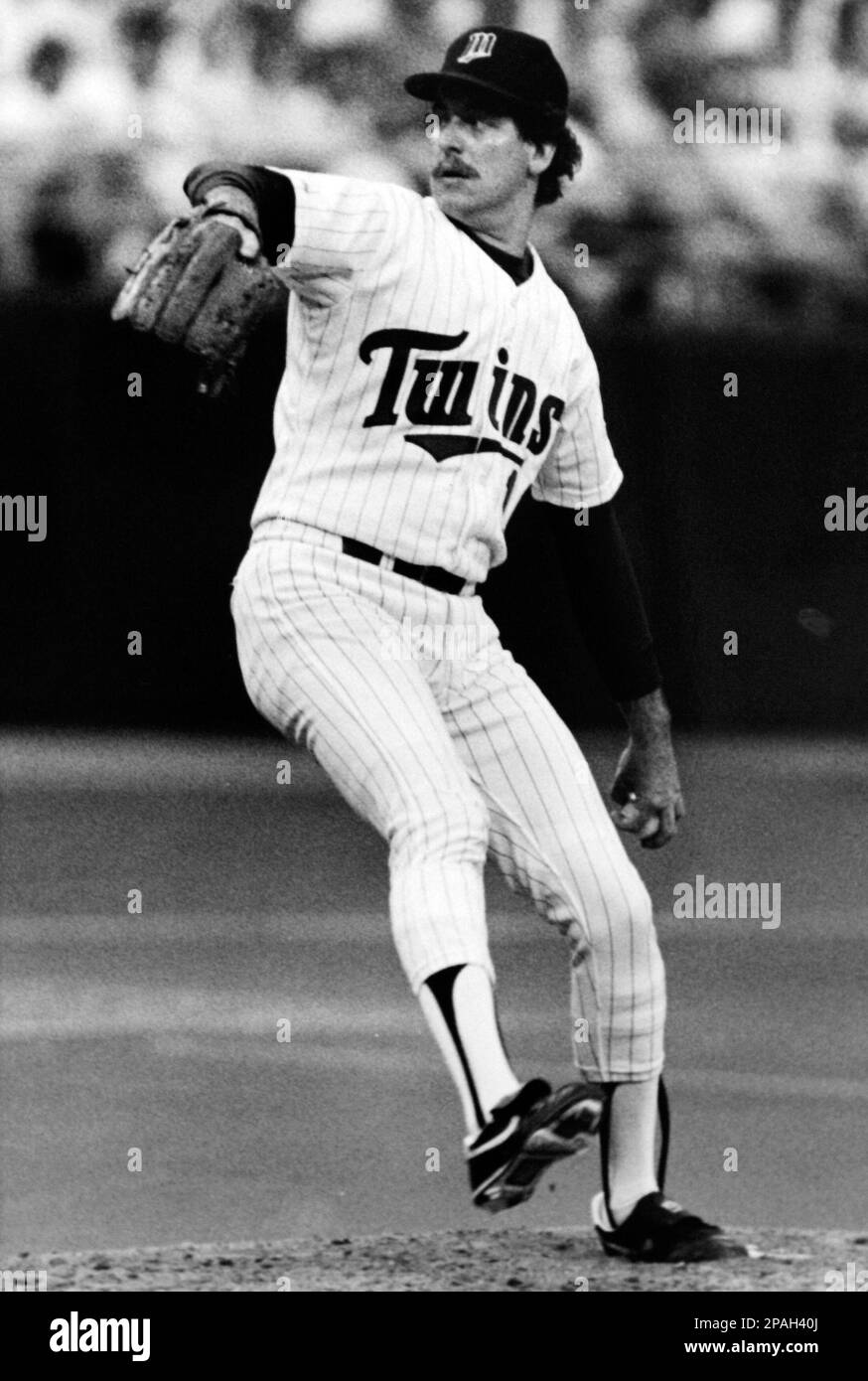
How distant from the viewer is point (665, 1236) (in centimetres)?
371

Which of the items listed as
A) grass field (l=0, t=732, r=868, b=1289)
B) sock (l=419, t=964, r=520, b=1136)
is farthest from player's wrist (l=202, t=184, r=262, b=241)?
grass field (l=0, t=732, r=868, b=1289)

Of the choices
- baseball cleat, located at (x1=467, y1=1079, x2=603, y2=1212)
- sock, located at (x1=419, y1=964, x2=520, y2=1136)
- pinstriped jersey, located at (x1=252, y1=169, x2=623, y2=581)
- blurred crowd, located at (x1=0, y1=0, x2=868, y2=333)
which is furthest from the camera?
blurred crowd, located at (x1=0, y1=0, x2=868, y2=333)

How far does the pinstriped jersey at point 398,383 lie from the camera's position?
3359 millimetres

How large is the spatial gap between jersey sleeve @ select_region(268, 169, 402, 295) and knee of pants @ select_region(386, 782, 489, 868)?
802 millimetres

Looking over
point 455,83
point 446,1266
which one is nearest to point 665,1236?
point 446,1266

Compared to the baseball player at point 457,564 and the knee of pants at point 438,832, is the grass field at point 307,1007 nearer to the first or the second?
the baseball player at point 457,564

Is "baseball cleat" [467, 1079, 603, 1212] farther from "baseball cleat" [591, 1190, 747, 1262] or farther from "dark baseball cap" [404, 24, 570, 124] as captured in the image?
"dark baseball cap" [404, 24, 570, 124]

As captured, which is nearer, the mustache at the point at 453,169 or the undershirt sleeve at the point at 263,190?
the undershirt sleeve at the point at 263,190

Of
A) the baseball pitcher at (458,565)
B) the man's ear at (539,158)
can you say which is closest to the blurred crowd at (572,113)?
the man's ear at (539,158)

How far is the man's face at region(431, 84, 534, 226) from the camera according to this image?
3.61 meters

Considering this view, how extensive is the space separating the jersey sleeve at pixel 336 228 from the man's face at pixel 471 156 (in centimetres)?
23

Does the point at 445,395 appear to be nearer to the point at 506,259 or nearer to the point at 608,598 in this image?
the point at 506,259

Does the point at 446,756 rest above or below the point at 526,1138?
above

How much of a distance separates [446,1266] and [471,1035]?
909 mm
